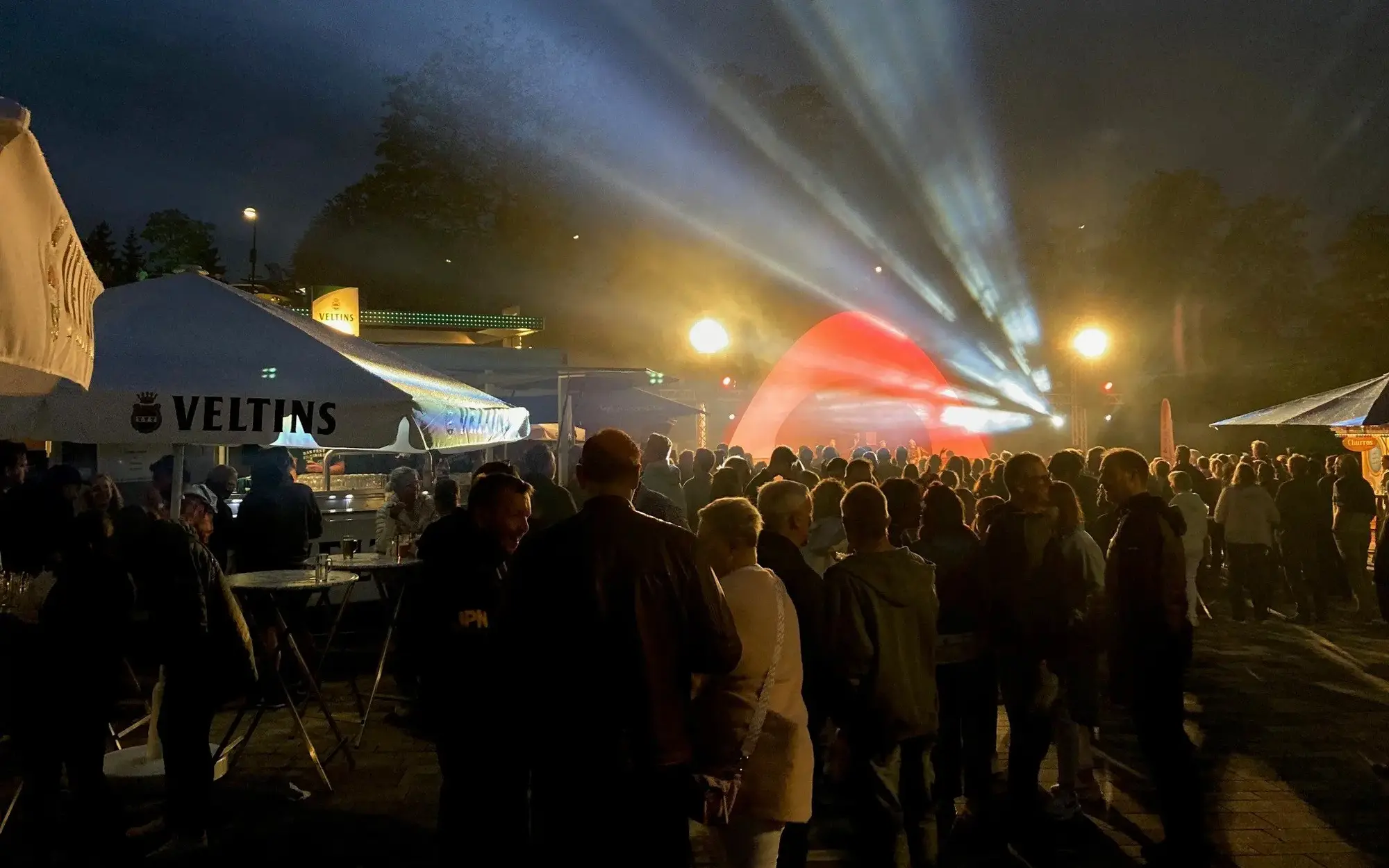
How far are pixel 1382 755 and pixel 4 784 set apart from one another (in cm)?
880

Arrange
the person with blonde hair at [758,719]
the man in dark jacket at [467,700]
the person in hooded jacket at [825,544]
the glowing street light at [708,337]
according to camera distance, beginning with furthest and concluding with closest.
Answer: the glowing street light at [708,337]
the person in hooded jacket at [825,544]
the man in dark jacket at [467,700]
the person with blonde hair at [758,719]

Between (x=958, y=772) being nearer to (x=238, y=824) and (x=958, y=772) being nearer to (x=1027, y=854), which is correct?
(x=1027, y=854)

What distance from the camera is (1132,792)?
228 inches

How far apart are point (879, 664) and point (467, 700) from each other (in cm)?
168

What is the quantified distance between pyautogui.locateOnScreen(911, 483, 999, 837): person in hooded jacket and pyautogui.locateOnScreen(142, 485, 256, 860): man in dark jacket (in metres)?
3.55

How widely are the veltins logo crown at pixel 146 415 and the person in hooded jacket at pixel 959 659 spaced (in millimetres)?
4038

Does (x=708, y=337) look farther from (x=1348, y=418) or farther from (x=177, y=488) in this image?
(x=1348, y=418)

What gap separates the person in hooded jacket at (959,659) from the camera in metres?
4.88

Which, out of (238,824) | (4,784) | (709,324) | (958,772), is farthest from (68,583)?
(709,324)

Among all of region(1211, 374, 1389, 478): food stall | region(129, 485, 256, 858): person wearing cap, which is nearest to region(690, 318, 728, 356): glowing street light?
region(1211, 374, 1389, 478): food stall

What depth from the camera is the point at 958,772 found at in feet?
17.4

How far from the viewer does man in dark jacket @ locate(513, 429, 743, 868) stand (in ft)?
9.02

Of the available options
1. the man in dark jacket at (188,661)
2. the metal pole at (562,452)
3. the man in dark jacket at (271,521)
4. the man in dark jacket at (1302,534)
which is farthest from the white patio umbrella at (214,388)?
the man in dark jacket at (1302,534)

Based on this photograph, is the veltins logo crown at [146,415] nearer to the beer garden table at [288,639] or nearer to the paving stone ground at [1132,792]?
the beer garden table at [288,639]
